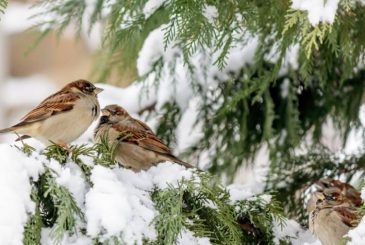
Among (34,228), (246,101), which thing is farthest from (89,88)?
(34,228)

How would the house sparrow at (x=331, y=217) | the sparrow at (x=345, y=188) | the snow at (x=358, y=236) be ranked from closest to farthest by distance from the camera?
the snow at (x=358, y=236) → the house sparrow at (x=331, y=217) → the sparrow at (x=345, y=188)

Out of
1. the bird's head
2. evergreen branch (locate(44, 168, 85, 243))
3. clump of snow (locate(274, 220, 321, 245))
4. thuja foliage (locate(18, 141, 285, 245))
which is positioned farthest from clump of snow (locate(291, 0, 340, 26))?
the bird's head

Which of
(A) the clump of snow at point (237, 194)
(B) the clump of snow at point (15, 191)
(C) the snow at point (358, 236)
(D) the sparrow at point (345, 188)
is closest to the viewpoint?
(B) the clump of snow at point (15, 191)

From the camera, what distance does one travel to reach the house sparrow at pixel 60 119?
281 centimetres

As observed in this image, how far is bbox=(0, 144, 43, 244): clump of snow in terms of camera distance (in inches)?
66.7

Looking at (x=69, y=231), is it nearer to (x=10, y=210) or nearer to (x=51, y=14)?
(x=10, y=210)

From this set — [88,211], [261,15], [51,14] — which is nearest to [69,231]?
[88,211]

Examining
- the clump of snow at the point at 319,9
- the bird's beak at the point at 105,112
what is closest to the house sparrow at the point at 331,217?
the clump of snow at the point at 319,9

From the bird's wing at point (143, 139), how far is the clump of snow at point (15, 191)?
94 cm

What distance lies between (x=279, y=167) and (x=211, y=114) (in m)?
0.32

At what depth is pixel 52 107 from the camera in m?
Answer: 2.86

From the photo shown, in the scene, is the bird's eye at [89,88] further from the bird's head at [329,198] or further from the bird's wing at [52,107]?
the bird's head at [329,198]

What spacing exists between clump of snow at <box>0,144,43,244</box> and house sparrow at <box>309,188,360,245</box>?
0.93 m

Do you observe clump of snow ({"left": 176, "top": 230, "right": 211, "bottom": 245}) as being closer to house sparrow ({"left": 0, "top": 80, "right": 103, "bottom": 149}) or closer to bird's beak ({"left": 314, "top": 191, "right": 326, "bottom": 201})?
bird's beak ({"left": 314, "top": 191, "right": 326, "bottom": 201})
